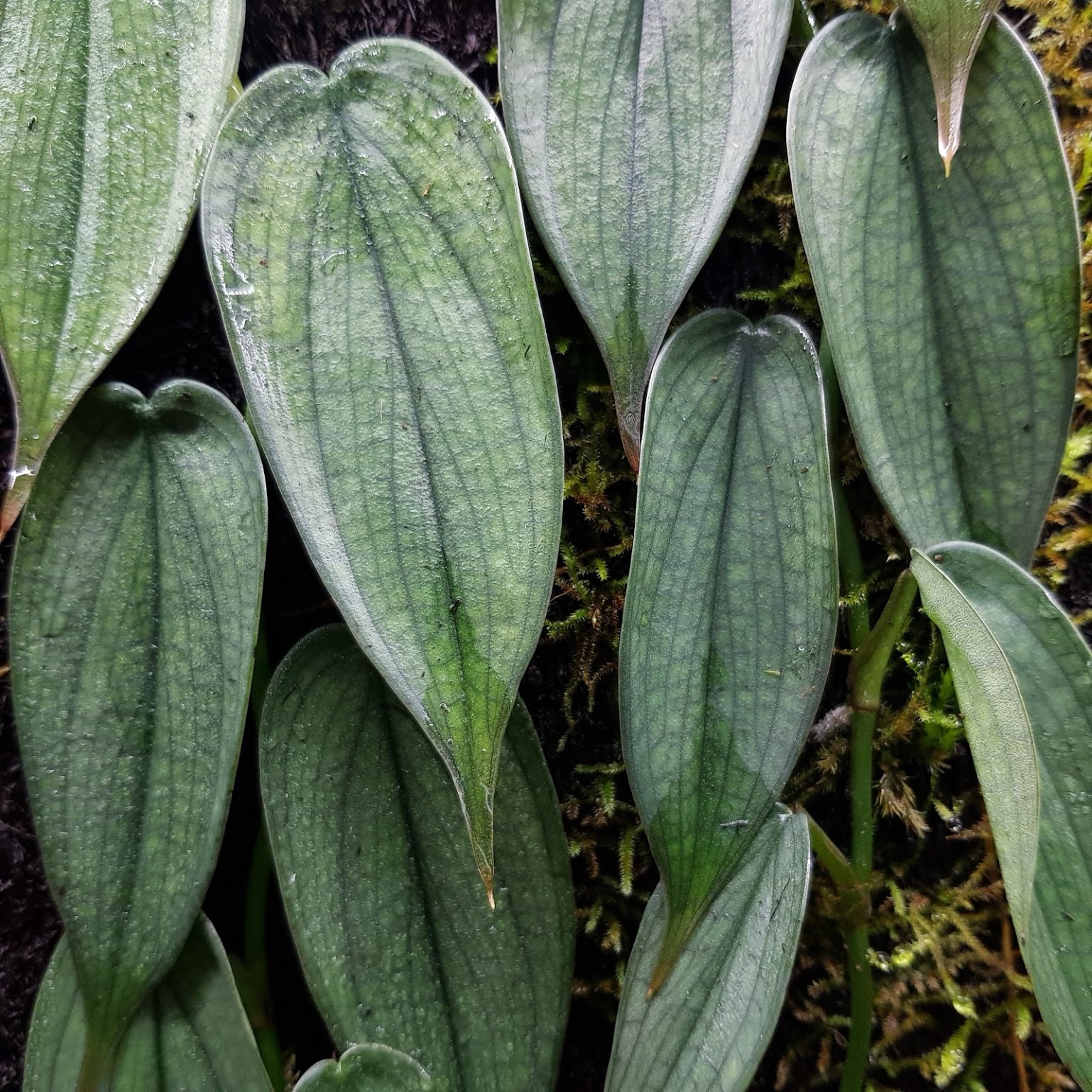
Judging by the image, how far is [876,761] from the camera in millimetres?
740

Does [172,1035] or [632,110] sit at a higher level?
[632,110]

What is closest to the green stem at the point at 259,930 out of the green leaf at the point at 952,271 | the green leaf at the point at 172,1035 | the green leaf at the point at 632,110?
the green leaf at the point at 172,1035

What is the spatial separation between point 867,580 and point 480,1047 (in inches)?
18.5

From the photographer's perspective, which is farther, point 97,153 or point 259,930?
point 259,930

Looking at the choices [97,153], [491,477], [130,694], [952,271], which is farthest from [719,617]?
[97,153]

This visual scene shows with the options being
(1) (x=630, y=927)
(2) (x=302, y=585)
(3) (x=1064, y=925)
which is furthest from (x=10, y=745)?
(3) (x=1064, y=925)

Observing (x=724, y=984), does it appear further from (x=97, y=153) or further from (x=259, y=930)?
(x=97, y=153)

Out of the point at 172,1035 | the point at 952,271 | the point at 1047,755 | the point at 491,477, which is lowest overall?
the point at 172,1035

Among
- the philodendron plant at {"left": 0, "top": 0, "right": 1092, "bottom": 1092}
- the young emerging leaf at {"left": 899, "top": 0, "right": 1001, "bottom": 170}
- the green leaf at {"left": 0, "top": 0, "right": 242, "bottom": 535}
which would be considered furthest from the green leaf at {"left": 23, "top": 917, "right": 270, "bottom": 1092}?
the young emerging leaf at {"left": 899, "top": 0, "right": 1001, "bottom": 170}

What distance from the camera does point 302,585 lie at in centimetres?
71

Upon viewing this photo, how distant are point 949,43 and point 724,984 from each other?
0.62m

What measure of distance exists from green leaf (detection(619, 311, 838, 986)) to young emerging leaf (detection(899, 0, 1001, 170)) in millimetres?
167

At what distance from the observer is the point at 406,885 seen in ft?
1.91

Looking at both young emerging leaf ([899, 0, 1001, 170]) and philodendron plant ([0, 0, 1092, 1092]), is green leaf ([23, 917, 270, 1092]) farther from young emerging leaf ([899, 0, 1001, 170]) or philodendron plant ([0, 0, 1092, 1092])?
young emerging leaf ([899, 0, 1001, 170])
